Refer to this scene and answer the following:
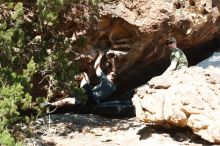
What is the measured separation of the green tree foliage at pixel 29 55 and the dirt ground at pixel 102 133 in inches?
27.1

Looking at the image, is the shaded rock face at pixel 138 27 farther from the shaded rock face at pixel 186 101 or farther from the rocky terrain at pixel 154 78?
the shaded rock face at pixel 186 101

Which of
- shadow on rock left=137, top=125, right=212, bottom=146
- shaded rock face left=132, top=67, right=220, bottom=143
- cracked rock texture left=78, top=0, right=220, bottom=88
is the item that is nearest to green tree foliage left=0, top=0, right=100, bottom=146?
cracked rock texture left=78, top=0, right=220, bottom=88

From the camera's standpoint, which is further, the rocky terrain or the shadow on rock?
the shadow on rock

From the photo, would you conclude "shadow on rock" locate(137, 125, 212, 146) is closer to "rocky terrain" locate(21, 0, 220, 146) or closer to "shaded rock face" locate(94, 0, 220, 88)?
"rocky terrain" locate(21, 0, 220, 146)

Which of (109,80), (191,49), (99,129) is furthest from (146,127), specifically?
(191,49)

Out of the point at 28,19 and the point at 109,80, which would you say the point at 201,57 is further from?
the point at 28,19

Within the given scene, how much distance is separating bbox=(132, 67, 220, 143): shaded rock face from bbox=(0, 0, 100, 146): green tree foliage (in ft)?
4.37

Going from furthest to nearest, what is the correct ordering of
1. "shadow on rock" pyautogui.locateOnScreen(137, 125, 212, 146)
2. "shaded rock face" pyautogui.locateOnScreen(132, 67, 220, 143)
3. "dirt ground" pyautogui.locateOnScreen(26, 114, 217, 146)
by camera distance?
1. "dirt ground" pyautogui.locateOnScreen(26, 114, 217, 146)
2. "shadow on rock" pyautogui.locateOnScreen(137, 125, 212, 146)
3. "shaded rock face" pyautogui.locateOnScreen(132, 67, 220, 143)

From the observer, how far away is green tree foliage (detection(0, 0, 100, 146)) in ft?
22.5

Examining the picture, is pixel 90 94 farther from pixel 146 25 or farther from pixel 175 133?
pixel 175 133

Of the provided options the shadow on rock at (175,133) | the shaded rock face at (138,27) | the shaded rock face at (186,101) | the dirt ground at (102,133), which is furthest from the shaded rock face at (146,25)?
the shadow on rock at (175,133)

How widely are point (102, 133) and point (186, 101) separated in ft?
7.01

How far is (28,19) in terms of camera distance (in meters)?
8.86

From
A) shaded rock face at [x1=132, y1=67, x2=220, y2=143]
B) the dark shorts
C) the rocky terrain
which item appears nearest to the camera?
shaded rock face at [x1=132, y1=67, x2=220, y2=143]
